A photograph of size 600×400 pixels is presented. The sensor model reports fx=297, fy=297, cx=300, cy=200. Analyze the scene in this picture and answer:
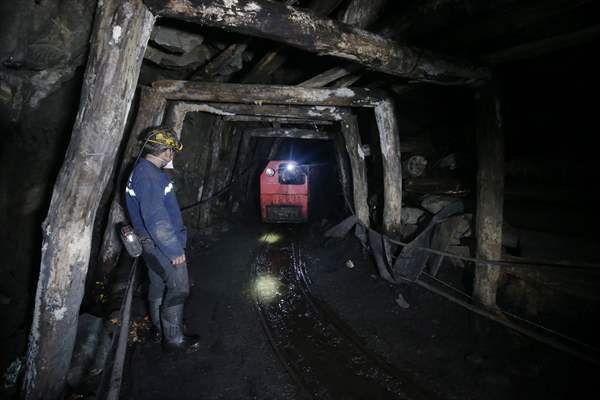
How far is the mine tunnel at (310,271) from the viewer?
2.23 meters

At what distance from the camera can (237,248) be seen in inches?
267

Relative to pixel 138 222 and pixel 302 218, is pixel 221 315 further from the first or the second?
pixel 302 218

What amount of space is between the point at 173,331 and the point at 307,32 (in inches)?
127

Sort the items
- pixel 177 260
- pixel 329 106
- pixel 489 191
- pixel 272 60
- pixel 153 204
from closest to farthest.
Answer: pixel 153 204
pixel 177 260
pixel 489 191
pixel 272 60
pixel 329 106

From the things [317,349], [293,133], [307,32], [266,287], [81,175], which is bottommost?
[317,349]

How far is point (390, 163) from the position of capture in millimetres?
4973

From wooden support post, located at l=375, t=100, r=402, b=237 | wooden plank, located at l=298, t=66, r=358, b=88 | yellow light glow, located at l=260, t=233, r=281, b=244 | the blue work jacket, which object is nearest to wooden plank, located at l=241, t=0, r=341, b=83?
wooden plank, located at l=298, t=66, r=358, b=88

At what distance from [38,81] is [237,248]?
4.64 meters

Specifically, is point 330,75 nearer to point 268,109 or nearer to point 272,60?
point 272,60

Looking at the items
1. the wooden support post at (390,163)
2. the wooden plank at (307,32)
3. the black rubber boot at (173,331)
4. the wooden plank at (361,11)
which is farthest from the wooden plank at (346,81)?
the black rubber boot at (173,331)

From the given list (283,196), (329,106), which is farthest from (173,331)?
(283,196)

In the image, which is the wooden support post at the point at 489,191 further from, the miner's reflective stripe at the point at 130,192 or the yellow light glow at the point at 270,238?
the yellow light glow at the point at 270,238

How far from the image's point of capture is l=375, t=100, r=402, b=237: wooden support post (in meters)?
4.75

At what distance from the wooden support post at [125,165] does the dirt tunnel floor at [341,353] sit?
52.2 inches
